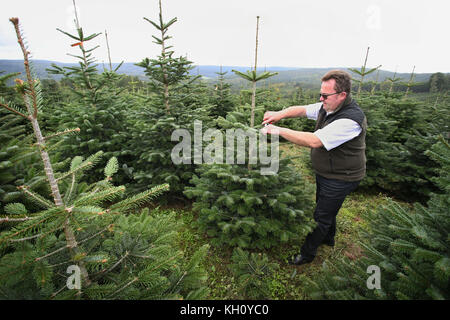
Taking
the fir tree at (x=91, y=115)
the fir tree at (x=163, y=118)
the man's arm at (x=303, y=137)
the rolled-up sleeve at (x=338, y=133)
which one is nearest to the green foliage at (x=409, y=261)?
the rolled-up sleeve at (x=338, y=133)

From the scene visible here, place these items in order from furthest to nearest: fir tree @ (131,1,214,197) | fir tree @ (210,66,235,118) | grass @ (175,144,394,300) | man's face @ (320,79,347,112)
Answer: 1. fir tree @ (210,66,235,118)
2. fir tree @ (131,1,214,197)
3. grass @ (175,144,394,300)
4. man's face @ (320,79,347,112)

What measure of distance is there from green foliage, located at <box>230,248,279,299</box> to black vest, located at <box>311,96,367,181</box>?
69.1 inches

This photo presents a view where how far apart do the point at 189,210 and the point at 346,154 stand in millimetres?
3810

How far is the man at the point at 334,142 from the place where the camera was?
2752mm

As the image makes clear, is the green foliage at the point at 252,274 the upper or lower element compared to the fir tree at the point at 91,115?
lower

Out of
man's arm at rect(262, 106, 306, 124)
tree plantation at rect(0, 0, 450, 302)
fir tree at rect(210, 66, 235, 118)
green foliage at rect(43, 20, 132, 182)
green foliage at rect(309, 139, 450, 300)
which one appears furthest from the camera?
fir tree at rect(210, 66, 235, 118)

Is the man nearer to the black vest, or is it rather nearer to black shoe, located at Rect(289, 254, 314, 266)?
the black vest

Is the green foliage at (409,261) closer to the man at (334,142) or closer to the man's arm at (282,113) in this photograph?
the man at (334,142)

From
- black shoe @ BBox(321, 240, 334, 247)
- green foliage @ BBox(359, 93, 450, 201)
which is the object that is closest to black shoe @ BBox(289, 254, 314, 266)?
black shoe @ BBox(321, 240, 334, 247)

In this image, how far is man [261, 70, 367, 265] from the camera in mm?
2752

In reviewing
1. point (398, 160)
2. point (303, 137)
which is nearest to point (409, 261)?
point (303, 137)
